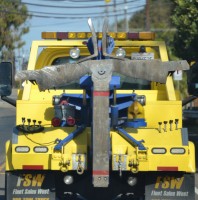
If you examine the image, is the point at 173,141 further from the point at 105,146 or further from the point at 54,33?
the point at 54,33

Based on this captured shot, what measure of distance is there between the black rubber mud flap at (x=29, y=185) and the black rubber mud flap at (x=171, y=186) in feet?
3.57

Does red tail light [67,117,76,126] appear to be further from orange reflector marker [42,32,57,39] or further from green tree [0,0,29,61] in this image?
green tree [0,0,29,61]

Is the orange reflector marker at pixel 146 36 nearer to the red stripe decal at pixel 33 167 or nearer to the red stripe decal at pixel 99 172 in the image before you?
the red stripe decal at pixel 33 167

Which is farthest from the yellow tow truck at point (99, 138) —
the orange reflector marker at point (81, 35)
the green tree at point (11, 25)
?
the green tree at point (11, 25)

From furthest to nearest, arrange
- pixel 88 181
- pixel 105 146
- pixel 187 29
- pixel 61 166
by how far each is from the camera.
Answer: pixel 187 29 → pixel 88 181 → pixel 61 166 → pixel 105 146

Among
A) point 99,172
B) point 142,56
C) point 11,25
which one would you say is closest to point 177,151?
point 99,172

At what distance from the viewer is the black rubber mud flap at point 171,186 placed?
7.14 m

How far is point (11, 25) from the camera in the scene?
5606 cm

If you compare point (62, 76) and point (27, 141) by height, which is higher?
point (62, 76)

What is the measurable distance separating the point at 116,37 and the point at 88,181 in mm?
2607

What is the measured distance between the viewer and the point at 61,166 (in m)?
6.80

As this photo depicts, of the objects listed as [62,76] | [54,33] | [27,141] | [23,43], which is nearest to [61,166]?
[27,141]

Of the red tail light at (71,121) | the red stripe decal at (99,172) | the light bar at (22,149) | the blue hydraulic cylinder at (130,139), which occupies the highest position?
the red tail light at (71,121)

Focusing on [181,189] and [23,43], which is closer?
[181,189]
